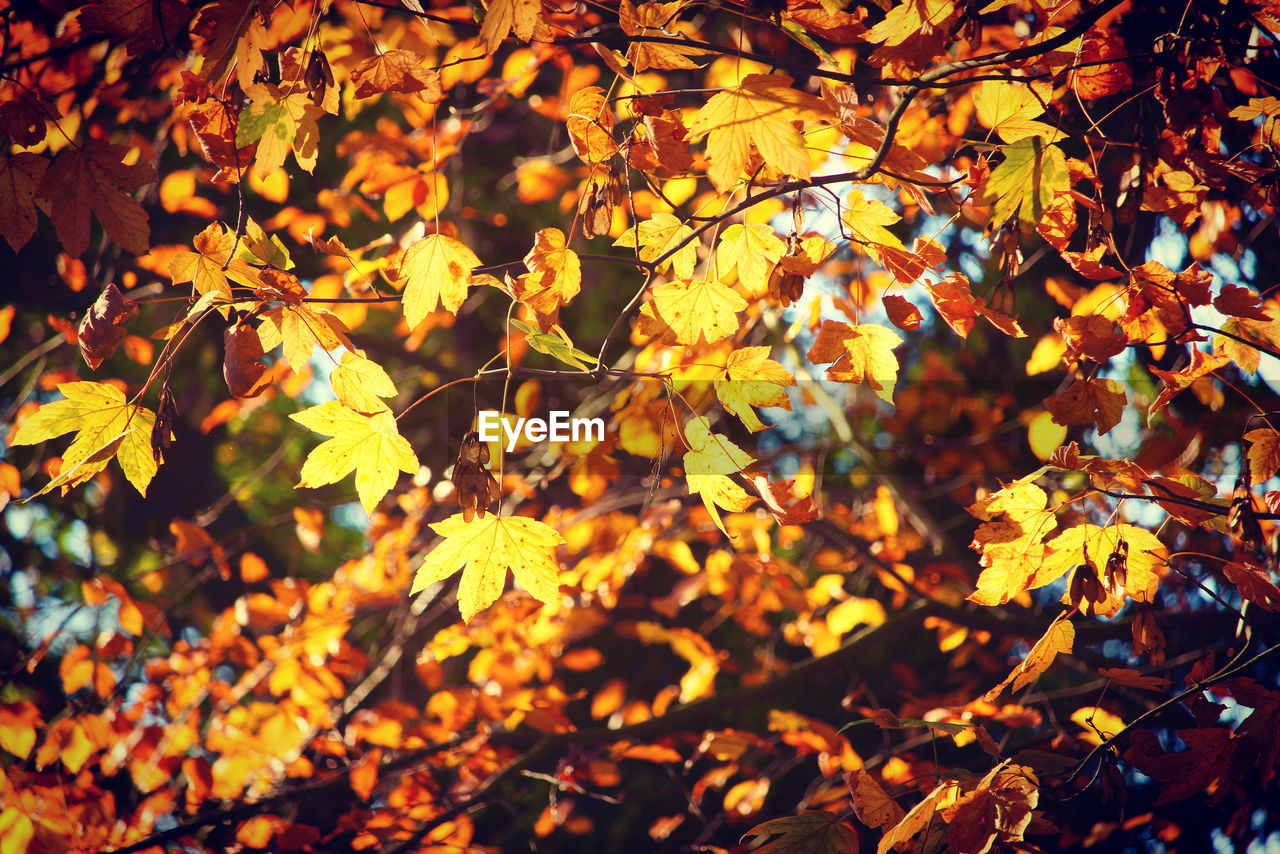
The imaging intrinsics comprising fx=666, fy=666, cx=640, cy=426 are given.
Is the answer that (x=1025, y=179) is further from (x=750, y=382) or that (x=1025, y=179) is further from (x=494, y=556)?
(x=494, y=556)

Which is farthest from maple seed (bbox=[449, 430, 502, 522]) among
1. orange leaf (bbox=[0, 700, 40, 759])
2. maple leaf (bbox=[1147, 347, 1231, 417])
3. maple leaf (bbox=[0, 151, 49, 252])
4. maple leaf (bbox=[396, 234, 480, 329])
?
orange leaf (bbox=[0, 700, 40, 759])

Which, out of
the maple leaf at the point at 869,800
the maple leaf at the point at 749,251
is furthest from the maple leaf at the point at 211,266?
the maple leaf at the point at 869,800

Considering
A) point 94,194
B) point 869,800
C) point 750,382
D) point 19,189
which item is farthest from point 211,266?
point 869,800

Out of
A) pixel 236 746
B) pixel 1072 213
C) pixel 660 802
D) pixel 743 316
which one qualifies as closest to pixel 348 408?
pixel 1072 213

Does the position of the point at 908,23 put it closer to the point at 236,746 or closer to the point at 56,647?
the point at 236,746

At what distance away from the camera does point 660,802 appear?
3152 mm

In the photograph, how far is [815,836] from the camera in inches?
48.2

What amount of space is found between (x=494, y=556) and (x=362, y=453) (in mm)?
272

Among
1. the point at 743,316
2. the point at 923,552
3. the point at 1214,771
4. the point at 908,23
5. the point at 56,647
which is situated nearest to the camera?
the point at 908,23

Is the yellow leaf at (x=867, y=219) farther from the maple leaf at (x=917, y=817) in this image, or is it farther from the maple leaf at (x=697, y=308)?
the maple leaf at (x=917, y=817)

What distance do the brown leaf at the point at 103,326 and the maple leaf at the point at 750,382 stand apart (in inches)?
35.3

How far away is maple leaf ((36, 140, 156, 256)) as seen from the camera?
0.95 metres

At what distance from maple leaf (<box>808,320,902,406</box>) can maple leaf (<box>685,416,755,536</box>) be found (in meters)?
0.29

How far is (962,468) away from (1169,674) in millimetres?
1125
